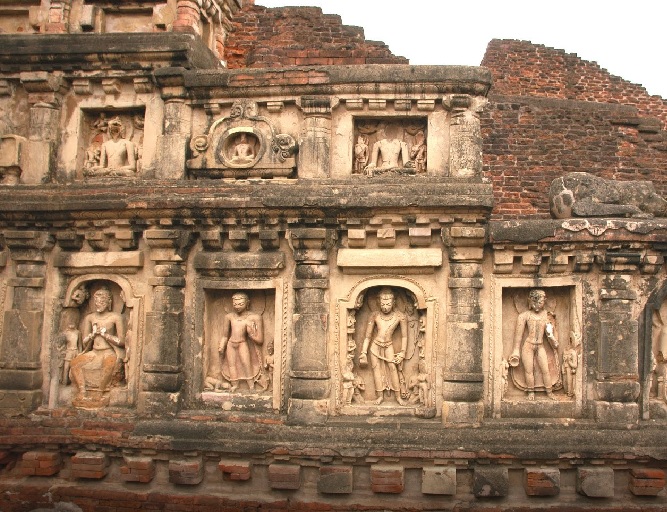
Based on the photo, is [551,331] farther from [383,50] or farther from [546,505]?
[383,50]

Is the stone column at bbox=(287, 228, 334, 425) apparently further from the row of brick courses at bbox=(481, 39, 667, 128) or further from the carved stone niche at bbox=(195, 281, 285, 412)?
the row of brick courses at bbox=(481, 39, 667, 128)

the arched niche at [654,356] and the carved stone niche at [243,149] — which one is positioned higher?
the carved stone niche at [243,149]

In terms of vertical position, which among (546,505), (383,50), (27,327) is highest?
(383,50)

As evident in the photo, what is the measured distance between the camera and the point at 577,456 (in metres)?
7.12

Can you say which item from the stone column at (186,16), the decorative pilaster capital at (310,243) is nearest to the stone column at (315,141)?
the decorative pilaster capital at (310,243)

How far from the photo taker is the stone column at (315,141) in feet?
24.9

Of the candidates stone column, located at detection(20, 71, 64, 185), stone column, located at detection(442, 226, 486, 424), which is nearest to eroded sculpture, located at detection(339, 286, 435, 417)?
stone column, located at detection(442, 226, 486, 424)

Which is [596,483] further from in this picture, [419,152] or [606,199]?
[419,152]

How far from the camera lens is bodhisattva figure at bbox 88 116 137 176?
26.3 feet

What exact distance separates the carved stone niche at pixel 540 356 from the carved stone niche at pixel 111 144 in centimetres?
474

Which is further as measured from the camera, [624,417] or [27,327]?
[27,327]

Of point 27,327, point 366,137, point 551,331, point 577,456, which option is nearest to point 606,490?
point 577,456

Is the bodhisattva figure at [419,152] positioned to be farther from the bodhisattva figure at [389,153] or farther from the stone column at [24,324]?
the stone column at [24,324]

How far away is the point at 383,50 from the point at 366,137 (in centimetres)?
393
